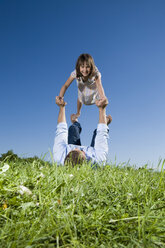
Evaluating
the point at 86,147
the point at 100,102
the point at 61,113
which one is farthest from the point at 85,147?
the point at 100,102

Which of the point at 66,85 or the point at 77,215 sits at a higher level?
the point at 66,85

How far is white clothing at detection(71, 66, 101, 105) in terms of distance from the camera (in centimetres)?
720

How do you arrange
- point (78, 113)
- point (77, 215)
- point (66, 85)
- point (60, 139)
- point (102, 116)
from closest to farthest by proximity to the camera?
point (77, 215) → point (60, 139) → point (102, 116) → point (66, 85) → point (78, 113)

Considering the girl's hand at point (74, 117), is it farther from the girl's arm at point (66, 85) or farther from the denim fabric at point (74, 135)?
the girl's arm at point (66, 85)

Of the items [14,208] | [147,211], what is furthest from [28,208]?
[147,211]

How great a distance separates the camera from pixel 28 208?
1979 millimetres

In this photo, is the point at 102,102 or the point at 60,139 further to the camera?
the point at 102,102

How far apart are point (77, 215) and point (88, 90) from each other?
579cm

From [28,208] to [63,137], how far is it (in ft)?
11.3

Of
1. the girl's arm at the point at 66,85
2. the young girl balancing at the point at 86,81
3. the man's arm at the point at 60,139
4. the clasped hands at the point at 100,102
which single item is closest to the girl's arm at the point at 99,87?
the young girl balancing at the point at 86,81

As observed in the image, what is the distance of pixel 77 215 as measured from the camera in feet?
6.04

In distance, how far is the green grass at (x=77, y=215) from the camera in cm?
164

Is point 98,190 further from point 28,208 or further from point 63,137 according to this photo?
point 63,137

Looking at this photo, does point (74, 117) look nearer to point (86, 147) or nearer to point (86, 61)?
point (86, 61)
